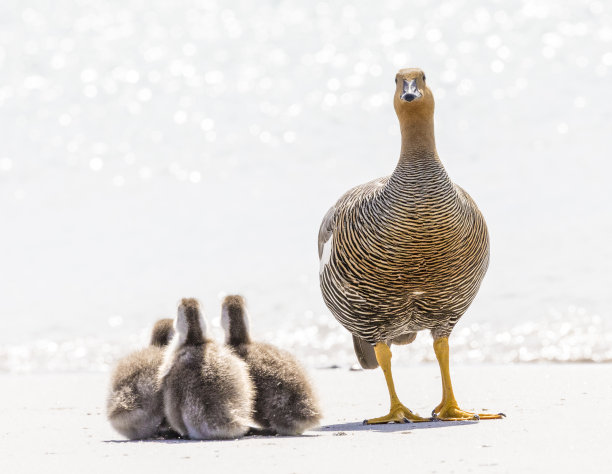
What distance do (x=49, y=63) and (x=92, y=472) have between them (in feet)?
61.9

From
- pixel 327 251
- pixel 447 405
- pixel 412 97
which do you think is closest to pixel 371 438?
pixel 447 405

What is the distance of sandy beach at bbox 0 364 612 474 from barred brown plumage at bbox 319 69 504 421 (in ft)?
2.20

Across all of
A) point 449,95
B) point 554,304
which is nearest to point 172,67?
point 449,95

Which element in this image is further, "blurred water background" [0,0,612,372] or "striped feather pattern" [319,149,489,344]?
"blurred water background" [0,0,612,372]

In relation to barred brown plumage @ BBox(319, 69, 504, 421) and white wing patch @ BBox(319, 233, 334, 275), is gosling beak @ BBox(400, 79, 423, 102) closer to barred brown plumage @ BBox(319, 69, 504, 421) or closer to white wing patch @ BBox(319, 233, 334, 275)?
barred brown plumage @ BBox(319, 69, 504, 421)

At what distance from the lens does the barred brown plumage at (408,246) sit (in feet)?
20.0

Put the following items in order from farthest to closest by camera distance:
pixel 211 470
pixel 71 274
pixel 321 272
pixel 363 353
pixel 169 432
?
pixel 71 274 < pixel 363 353 < pixel 321 272 < pixel 169 432 < pixel 211 470

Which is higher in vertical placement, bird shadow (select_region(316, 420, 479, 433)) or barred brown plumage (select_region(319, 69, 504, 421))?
barred brown plumage (select_region(319, 69, 504, 421))

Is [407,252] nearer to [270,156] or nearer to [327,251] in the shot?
[327,251]

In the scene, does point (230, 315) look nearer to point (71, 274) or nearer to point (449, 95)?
point (71, 274)

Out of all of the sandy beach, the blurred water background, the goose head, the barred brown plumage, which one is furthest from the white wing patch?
the blurred water background

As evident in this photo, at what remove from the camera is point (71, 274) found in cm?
1333

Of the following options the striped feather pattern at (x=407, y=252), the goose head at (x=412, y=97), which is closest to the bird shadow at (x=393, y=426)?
the striped feather pattern at (x=407, y=252)

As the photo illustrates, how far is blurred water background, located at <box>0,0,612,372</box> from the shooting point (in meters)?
11.4
